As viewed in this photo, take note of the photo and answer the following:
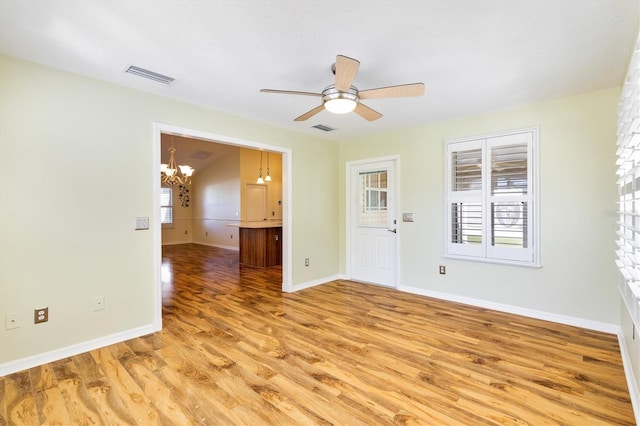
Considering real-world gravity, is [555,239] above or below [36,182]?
below

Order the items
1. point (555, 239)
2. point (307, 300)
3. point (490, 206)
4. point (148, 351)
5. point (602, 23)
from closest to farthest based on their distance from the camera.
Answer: point (602, 23) < point (148, 351) < point (555, 239) < point (490, 206) < point (307, 300)

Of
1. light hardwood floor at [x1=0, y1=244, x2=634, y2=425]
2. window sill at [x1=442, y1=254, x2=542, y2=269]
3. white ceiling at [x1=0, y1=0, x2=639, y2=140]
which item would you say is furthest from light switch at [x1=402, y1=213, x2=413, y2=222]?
white ceiling at [x1=0, y1=0, x2=639, y2=140]

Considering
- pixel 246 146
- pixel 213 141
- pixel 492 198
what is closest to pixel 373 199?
pixel 492 198

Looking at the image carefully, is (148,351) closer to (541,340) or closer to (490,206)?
(541,340)

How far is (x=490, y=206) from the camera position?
12.3ft

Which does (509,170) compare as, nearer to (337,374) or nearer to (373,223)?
(373,223)

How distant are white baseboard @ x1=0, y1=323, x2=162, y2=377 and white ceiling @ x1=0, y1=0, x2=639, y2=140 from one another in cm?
237

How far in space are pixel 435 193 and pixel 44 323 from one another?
441cm

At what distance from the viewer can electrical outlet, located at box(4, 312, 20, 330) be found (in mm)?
2355

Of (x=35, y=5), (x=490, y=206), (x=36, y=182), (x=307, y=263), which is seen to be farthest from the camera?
(x=307, y=263)

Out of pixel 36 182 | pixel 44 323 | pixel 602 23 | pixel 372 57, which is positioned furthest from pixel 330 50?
pixel 44 323

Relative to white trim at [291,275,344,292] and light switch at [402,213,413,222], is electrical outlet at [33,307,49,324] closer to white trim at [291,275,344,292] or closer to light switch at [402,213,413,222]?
white trim at [291,275,344,292]

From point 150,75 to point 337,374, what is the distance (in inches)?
117

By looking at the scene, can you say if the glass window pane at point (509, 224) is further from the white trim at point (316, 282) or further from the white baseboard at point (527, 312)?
the white trim at point (316, 282)
